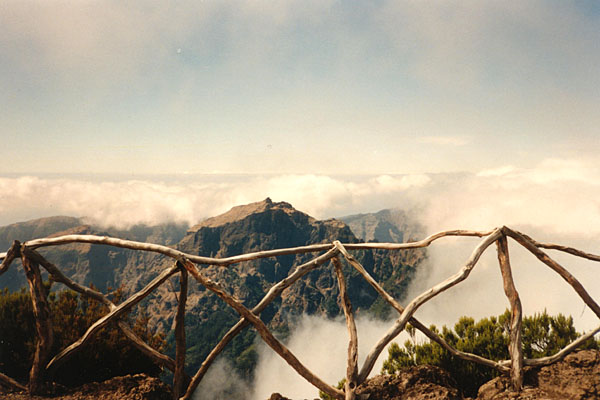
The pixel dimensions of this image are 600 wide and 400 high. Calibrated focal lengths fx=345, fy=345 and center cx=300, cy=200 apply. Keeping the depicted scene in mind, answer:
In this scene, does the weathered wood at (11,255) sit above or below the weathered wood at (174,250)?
below

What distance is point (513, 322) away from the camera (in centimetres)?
381

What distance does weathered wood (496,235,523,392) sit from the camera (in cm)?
367

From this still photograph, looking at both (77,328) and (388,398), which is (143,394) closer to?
(77,328)

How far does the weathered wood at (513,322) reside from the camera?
12.0ft

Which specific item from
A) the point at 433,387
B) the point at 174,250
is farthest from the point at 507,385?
the point at 174,250

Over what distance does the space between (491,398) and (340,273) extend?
2.01 metres

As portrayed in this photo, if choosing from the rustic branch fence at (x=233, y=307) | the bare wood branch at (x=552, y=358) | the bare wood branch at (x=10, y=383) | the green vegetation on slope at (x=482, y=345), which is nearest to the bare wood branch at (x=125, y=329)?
the rustic branch fence at (x=233, y=307)

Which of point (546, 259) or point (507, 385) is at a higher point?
point (546, 259)

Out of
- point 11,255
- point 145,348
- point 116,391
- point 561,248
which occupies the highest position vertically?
point 561,248

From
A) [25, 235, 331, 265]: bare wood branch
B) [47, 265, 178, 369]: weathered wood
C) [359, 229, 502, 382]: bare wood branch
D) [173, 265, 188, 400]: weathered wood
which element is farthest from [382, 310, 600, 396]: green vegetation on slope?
[47, 265, 178, 369]: weathered wood

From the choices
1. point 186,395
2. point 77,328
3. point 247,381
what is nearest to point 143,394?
point 186,395

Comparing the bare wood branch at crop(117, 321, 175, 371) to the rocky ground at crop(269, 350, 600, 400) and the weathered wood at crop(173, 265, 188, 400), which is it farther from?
the rocky ground at crop(269, 350, 600, 400)

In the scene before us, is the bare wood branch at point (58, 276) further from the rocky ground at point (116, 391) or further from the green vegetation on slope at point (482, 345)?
the green vegetation on slope at point (482, 345)

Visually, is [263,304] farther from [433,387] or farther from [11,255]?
[11,255]
